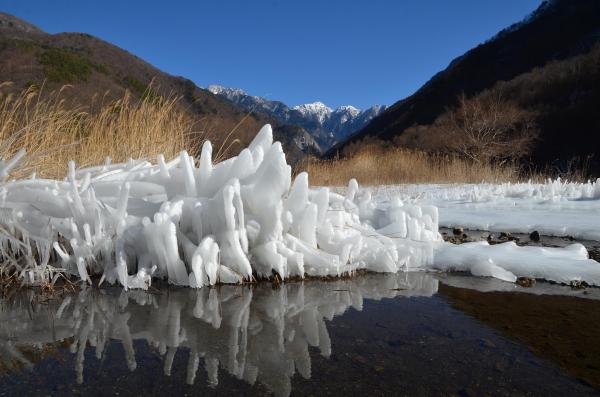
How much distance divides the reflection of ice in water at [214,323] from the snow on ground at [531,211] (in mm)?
2316

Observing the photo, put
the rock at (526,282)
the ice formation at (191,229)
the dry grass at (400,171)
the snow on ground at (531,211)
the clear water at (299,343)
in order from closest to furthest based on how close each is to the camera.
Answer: the clear water at (299,343)
the ice formation at (191,229)
the rock at (526,282)
the snow on ground at (531,211)
the dry grass at (400,171)

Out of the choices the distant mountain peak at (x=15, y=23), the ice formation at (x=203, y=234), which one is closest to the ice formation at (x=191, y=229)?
the ice formation at (x=203, y=234)

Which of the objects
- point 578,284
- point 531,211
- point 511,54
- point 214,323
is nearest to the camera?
point 214,323

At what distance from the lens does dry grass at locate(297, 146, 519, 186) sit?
10.5 m

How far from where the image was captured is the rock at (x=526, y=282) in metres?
1.63

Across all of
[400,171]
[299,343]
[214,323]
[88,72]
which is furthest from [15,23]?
[299,343]

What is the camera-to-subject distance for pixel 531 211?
413 cm

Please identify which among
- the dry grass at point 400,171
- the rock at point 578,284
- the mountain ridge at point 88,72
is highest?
the mountain ridge at point 88,72

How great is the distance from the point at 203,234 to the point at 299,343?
78cm

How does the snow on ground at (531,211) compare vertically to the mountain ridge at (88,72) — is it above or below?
below

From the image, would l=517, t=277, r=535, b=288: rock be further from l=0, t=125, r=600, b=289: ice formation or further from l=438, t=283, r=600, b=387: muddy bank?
l=438, t=283, r=600, b=387: muddy bank

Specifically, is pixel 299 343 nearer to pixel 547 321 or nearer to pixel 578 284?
pixel 547 321

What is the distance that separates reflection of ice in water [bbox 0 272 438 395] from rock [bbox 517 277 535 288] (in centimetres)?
37

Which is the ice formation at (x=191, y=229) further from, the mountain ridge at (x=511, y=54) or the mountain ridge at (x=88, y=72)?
the mountain ridge at (x=511, y=54)
